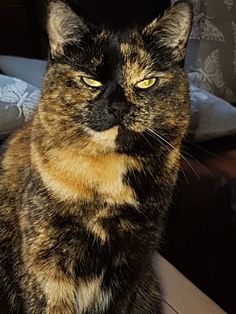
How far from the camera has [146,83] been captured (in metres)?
0.92

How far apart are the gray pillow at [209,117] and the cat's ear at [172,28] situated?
523 mm

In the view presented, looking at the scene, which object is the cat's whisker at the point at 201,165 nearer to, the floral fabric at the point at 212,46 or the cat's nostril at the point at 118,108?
the floral fabric at the point at 212,46

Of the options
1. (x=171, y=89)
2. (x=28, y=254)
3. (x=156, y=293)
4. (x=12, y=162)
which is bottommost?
(x=156, y=293)

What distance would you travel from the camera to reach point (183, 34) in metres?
0.98

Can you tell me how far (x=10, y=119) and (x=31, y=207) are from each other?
1.36 feet

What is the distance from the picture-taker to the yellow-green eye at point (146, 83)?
917mm

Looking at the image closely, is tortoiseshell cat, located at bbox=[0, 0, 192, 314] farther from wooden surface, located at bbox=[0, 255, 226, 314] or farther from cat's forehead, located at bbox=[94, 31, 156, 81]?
wooden surface, located at bbox=[0, 255, 226, 314]

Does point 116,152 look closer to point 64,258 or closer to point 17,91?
point 64,258

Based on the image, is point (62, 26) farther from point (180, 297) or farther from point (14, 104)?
point (180, 297)

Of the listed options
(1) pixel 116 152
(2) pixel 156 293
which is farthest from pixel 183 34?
(2) pixel 156 293

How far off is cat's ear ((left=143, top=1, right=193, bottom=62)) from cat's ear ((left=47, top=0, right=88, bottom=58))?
121 millimetres

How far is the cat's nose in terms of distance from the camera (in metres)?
0.87

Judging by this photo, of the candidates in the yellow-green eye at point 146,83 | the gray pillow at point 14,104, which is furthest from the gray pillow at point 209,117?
the yellow-green eye at point 146,83

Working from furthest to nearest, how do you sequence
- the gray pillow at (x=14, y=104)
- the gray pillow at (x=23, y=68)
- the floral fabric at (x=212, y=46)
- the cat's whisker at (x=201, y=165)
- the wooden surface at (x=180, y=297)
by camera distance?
the floral fabric at (x=212, y=46), the gray pillow at (x=23, y=68), the cat's whisker at (x=201, y=165), the gray pillow at (x=14, y=104), the wooden surface at (x=180, y=297)
